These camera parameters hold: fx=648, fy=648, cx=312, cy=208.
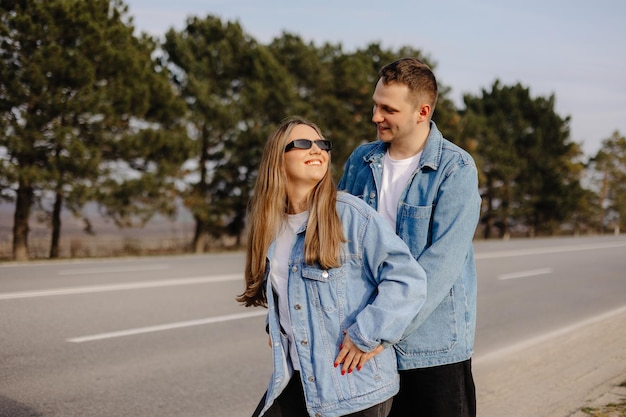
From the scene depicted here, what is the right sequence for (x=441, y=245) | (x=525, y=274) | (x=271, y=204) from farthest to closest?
1. (x=525, y=274)
2. (x=271, y=204)
3. (x=441, y=245)

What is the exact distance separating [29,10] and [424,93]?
1957 cm

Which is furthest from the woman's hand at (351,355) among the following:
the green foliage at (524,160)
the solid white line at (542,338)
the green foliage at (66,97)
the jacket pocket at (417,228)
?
the green foliage at (524,160)

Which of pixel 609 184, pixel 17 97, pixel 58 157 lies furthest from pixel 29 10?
pixel 609 184

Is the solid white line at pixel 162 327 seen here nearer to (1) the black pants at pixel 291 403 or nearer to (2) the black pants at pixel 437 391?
(1) the black pants at pixel 291 403

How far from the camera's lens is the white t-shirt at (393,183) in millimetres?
2529

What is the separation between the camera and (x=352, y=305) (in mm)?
2189

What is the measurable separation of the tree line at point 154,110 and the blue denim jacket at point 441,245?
61.5 feet

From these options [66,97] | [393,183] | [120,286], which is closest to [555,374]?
[393,183]

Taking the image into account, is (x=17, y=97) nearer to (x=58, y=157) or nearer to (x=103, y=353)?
(x=58, y=157)

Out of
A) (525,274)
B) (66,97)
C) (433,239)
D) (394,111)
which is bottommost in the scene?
(525,274)

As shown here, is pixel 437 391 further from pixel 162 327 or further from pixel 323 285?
pixel 162 327

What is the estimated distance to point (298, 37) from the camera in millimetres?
32062

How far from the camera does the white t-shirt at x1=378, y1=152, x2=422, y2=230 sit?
2.53 meters

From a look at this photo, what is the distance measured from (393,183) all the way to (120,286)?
31.0ft
